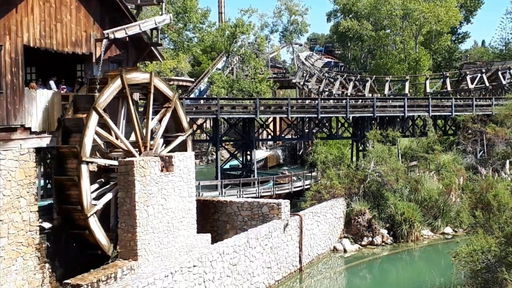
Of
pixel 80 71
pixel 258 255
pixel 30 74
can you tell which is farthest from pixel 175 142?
pixel 30 74

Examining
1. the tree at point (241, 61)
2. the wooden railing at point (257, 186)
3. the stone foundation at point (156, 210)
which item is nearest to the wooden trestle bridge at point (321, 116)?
the wooden railing at point (257, 186)

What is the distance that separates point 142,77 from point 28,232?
4.73 metres

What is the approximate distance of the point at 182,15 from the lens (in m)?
32.5

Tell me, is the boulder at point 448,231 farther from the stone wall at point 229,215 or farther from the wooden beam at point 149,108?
the wooden beam at point 149,108

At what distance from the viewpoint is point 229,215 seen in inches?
620

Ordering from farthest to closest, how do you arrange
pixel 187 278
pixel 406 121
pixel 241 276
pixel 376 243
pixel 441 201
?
pixel 406 121 → pixel 441 201 → pixel 376 243 → pixel 241 276 → pixel 187 278

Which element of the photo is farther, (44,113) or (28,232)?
(44,113)

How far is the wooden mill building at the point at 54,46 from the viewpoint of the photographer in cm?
1114

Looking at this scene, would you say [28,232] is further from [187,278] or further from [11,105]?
[187,278]

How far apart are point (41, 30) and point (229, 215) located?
676cm

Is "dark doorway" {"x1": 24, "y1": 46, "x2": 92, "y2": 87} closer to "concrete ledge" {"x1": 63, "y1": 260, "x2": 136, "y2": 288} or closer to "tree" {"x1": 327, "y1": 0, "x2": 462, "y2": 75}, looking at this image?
"concrete ledge" {"x1": 63, "y1": 260, "x2": 136, "y2": 288}

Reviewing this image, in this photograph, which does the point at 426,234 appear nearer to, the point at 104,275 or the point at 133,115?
the point at 133,115

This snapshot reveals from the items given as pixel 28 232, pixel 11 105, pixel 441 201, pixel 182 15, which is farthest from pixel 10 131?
pixel 182 15

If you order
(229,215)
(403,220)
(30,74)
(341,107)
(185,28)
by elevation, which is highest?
(185,28)
